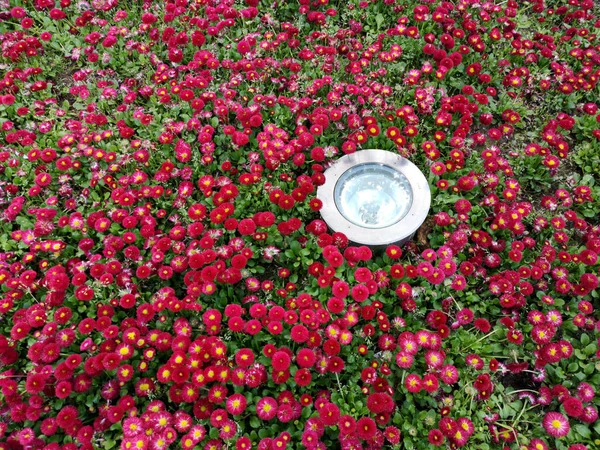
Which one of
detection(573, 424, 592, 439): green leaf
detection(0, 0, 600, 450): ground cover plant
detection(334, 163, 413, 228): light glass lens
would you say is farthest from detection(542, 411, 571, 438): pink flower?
detection(334, 163, 413, 228): light glass lens

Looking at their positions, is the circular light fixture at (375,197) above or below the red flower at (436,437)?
above

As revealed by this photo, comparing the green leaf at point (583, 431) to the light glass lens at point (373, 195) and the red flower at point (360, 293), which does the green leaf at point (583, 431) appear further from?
the light glass lens at point (373, 195)

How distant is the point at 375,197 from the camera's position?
3764 mm

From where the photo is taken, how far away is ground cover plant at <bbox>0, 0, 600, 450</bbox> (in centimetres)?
288

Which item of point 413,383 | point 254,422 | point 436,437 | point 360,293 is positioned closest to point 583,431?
point 436,437

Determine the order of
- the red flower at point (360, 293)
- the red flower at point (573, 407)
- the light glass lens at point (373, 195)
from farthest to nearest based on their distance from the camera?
the light glass lens at point (373, 195), the red flower at point (360, 293), the red flower at point (573, 407)

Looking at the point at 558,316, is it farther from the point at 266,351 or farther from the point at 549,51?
the point at 549,51

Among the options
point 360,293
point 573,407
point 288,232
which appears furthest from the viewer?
point 288,232

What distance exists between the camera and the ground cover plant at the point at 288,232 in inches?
113

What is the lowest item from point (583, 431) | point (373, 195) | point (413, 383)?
point (583, 431)

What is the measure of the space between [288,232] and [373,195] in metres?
0.86

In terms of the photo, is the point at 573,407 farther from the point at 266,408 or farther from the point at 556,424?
the point at 266,408

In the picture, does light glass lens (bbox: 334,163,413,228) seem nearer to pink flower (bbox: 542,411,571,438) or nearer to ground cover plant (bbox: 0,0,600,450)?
ground cover plant (bbox: 0,0,600,450)

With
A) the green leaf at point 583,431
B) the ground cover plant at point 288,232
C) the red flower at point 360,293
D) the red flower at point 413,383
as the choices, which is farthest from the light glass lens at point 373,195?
the green leaf at point 583,431
